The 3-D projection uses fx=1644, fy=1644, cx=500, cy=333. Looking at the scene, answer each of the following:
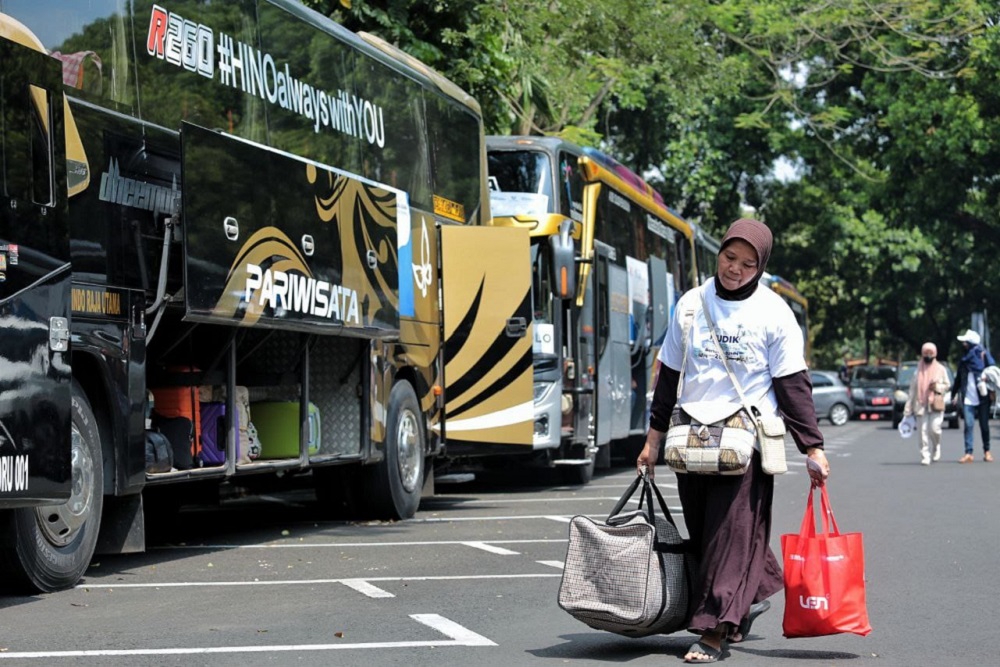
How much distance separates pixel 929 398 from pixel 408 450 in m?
11.1

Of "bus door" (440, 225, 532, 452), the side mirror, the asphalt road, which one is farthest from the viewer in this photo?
the side mirror

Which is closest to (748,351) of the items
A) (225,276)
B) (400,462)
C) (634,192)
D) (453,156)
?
(225,276)

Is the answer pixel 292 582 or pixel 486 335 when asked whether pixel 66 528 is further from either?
pixel 486 335

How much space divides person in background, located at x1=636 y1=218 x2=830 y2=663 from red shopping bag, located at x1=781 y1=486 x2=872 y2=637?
0.42ft

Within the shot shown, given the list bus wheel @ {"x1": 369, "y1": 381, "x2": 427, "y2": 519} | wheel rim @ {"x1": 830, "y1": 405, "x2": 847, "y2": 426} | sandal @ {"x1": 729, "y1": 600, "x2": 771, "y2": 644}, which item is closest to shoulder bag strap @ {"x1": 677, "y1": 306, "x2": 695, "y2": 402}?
sandal @ {"x1": 729, "y1": 600, "x2": 771, "y2": 644}

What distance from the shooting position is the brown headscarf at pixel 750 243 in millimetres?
6434

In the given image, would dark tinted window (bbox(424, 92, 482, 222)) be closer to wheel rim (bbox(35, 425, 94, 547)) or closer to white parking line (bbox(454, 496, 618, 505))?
white parking line (bbox(454, 496, 618, 505))

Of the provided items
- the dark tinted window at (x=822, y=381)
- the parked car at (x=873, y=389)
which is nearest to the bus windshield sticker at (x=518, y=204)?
the dark tinted window at (x=822, y=381)

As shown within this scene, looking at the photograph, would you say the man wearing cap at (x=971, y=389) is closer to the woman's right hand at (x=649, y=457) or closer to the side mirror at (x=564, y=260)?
the side mirror at (x=564, y=260)

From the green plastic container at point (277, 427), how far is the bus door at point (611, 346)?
7.64m

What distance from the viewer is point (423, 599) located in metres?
8.44

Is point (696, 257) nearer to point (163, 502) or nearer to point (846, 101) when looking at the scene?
point (846, 101)

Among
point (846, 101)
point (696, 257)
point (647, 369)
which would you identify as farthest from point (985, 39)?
point (647, 369)

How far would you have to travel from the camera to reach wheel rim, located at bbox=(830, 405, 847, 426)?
4534 cm
